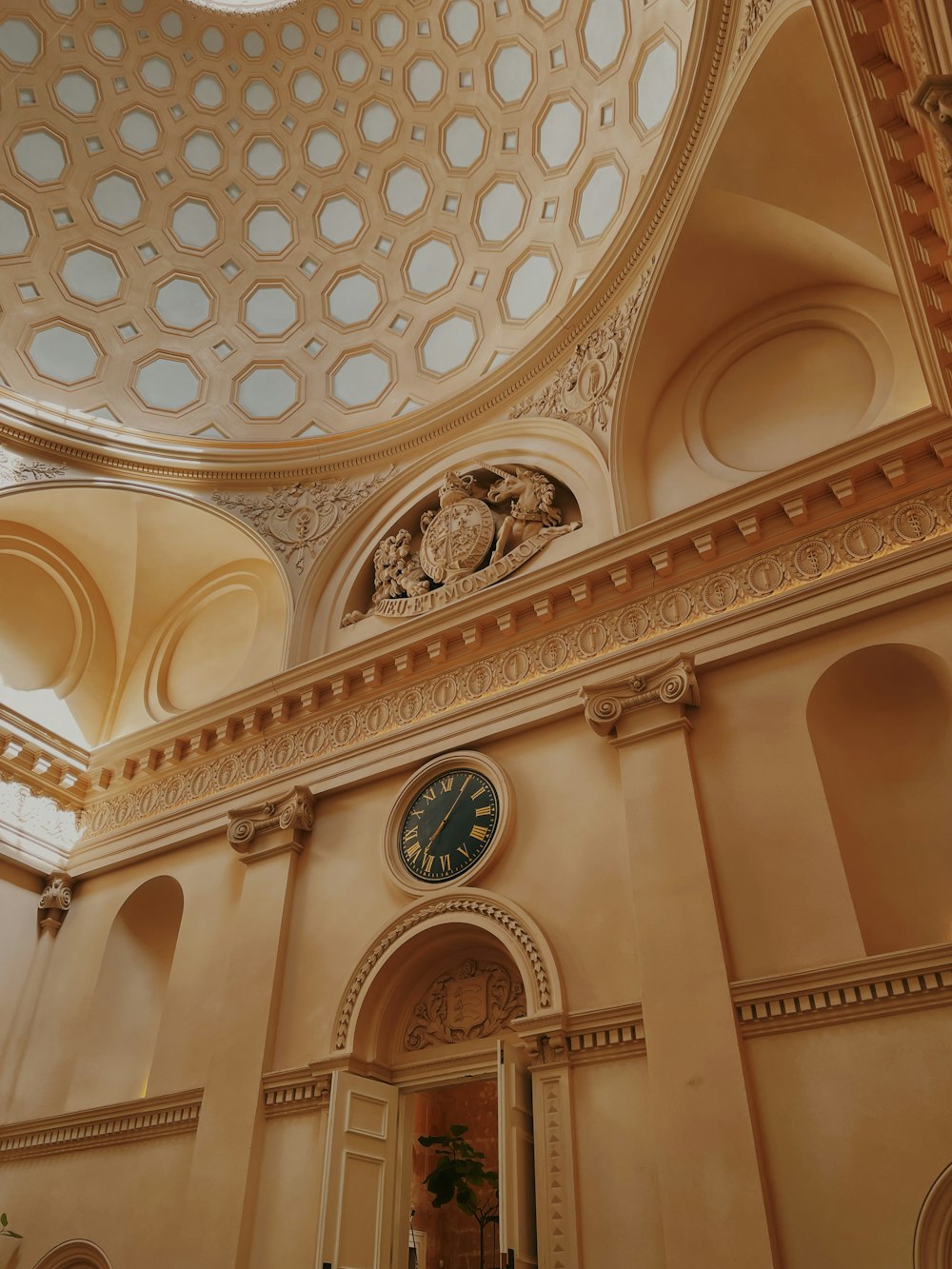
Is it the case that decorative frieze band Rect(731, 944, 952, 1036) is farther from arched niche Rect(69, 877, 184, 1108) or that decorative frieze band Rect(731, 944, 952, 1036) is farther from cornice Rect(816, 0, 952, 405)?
arched niche Rect(69, 877, 184, 1108)

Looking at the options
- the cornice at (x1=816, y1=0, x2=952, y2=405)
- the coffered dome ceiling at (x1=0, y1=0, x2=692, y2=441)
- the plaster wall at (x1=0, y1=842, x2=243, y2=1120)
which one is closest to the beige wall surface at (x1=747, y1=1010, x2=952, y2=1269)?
the cornice at (x1=816, y1=0, x2=952, y2=405)

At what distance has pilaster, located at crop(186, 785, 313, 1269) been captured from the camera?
8.89 meters

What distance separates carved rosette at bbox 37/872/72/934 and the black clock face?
5.22 m

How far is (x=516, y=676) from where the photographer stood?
10.4 metres

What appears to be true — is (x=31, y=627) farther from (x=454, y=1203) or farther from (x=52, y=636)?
(x=454, y=1203)

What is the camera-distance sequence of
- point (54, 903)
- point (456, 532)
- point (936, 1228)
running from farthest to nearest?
point (54, 903), point (456, 532), point (936, 1228)

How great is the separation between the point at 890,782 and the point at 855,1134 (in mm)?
3003

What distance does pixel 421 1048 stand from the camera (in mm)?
9547

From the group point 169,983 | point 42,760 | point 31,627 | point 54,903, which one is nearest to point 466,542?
point 169,983

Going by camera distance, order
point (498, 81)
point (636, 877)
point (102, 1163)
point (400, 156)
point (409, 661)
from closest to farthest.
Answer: point (636, 877), point (102, 1163), point (409, 661), point (498, 81), point (400, 156)

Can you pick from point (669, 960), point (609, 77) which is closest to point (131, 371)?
point (609, 77)

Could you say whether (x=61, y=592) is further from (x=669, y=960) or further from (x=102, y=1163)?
(x=669, y=960)

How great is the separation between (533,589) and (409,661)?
176 centimetres

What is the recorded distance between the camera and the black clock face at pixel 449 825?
9672 mm
